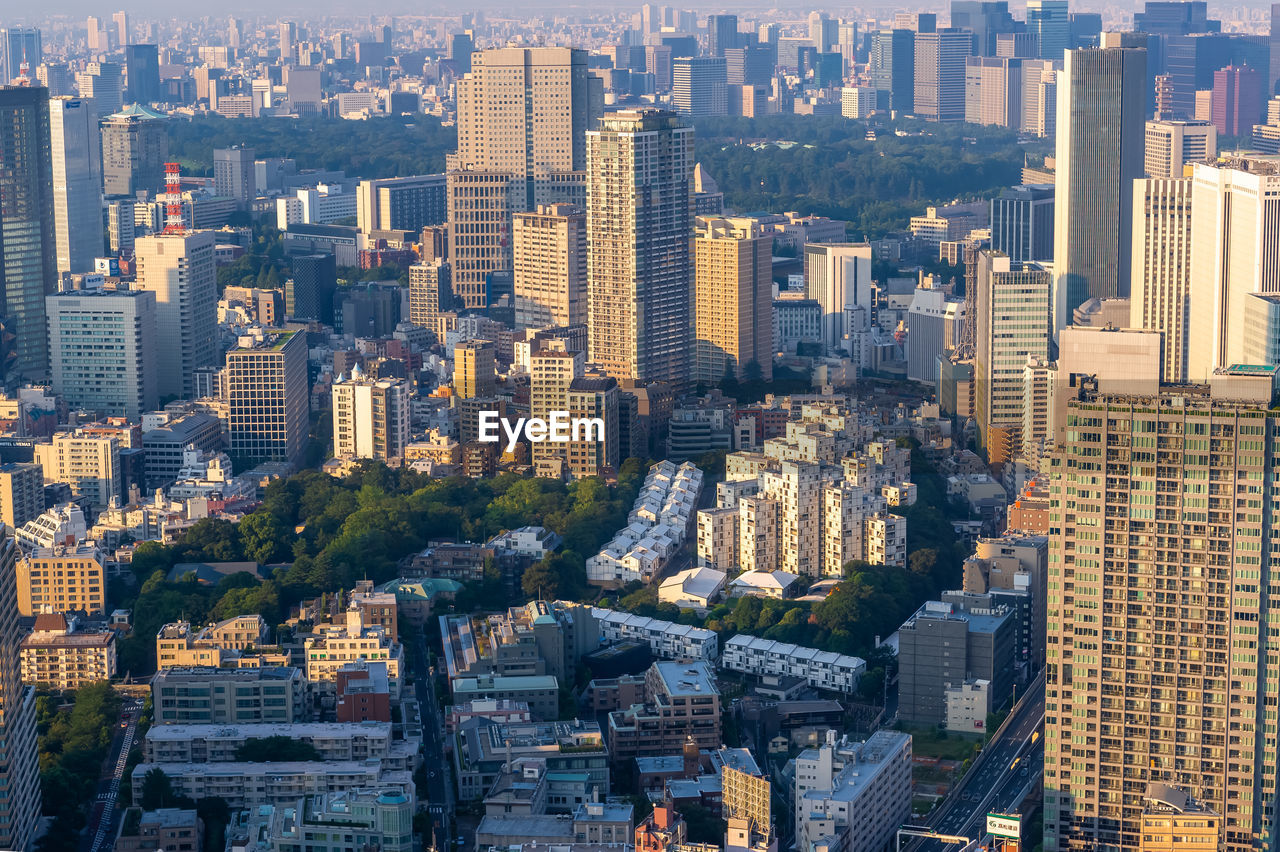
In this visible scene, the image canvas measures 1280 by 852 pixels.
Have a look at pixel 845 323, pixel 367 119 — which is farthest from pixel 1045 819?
pixel 367 119

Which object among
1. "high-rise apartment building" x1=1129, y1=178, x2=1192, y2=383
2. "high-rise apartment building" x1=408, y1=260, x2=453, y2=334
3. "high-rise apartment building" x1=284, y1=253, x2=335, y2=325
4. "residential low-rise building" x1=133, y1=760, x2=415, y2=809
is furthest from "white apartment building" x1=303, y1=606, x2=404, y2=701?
"high-rise apartment building" x1=284, y1=253, x2=335, y2=325

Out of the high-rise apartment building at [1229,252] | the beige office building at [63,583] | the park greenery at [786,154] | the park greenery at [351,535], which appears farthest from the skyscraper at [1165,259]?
the park greenery at [786,154]

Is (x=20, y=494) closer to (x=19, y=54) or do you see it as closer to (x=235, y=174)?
(x=19, y=54)

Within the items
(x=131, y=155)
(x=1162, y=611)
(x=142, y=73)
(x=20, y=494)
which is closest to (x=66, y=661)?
(x=20, y=494)

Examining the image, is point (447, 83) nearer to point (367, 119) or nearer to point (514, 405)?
point (367, 119)

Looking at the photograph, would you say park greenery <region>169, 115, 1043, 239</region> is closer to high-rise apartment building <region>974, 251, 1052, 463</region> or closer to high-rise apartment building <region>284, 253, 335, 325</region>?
high-rise apartment building <region>284, 253, 335, 325</region>
